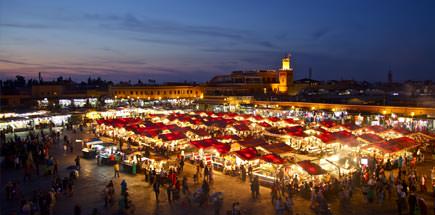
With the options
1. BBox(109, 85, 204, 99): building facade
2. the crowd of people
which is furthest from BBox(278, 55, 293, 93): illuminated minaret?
the crowd of people

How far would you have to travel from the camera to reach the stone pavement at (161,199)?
462 inches

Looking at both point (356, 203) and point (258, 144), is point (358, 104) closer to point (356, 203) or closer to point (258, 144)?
point (258, 144)

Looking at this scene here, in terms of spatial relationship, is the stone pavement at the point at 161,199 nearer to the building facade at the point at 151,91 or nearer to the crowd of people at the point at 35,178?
the crowd of people at the point at 35,178

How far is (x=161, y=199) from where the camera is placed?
512 inches

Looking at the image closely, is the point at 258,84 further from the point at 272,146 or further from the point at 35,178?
the point at 35,178

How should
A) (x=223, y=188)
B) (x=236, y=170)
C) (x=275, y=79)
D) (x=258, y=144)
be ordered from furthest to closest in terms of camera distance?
(x=275, y=79) → (x=258, y=144) → (x=236, y=170) → (x=223, y=188)

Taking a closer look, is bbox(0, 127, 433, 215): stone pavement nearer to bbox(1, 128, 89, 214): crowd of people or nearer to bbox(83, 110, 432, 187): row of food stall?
bbox(1, 128, 89, 214): crowd of people

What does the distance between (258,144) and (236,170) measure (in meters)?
2.41

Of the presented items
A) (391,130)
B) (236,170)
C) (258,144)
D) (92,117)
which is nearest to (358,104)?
(391,130)

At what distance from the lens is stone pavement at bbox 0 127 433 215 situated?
38.5ft

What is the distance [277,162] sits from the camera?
14.4 m

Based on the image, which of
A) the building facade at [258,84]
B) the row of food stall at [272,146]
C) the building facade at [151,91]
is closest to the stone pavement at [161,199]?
the row of food stall at [272,146]

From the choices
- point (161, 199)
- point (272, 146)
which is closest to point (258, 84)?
point (272, 146)

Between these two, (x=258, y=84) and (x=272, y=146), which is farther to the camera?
(x=258, y=84)
